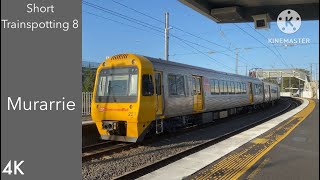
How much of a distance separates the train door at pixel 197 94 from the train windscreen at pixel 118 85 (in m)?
4.64

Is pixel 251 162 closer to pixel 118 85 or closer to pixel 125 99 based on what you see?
pixel 125 99

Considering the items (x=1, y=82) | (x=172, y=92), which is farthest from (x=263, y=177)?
(x=172, y=92)

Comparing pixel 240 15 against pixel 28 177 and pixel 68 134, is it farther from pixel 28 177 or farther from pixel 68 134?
pixel 28 177

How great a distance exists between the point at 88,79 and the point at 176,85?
23.5 ft

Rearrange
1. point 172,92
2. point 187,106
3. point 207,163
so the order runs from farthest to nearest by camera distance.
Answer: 1. point 187,106
2. point 172,92
3. point 207,163

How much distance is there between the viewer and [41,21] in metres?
5.32

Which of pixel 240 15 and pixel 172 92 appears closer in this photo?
pixel 240 15

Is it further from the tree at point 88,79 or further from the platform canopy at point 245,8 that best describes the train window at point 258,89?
the platform canopy at point 245,8

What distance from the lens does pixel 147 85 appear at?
1266cm

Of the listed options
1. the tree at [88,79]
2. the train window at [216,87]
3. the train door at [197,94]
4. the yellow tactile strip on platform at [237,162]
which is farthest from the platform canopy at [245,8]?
the tree at [88,79]

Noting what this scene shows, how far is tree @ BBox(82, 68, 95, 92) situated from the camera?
2009cm

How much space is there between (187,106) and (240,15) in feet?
35.7

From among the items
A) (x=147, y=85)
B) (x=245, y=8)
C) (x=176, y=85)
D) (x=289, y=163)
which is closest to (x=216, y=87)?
(x=176, y=85)

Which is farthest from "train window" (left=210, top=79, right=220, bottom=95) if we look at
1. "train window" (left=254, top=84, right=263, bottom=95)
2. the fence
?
"train window" (left=254, top=84, right=263, bottom=95)
